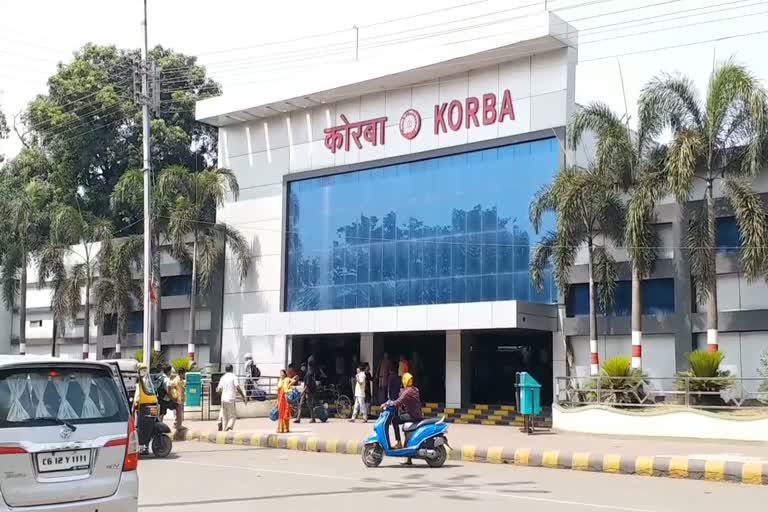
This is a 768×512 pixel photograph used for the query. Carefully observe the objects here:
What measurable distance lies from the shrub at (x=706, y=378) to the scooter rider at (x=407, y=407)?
7.93 metres

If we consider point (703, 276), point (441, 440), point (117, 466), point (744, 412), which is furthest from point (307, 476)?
point (703, 276)

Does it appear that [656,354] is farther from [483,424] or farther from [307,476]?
[307,476]

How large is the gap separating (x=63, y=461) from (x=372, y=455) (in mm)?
8313

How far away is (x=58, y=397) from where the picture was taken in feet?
24.4

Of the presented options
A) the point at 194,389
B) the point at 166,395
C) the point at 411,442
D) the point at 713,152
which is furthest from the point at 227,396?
the point at 713,152

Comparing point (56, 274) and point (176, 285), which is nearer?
point (176, 285)

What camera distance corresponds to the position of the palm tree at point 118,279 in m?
34.9

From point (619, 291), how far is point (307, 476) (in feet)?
47.0

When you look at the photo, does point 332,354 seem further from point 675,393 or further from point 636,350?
point 675,393

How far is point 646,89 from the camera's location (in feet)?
73.7

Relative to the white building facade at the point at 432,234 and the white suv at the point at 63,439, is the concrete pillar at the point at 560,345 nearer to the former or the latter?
the white building facade at the point at 432,234

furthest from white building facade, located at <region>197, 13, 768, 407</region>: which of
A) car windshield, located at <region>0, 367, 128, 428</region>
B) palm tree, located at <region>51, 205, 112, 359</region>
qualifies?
car windshield, located at <region>0, 367, 128, 428</region>

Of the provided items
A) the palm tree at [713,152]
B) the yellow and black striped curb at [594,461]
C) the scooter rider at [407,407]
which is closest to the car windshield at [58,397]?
the scooter rider at [407,407]

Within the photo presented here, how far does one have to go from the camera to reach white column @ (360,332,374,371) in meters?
30.5
